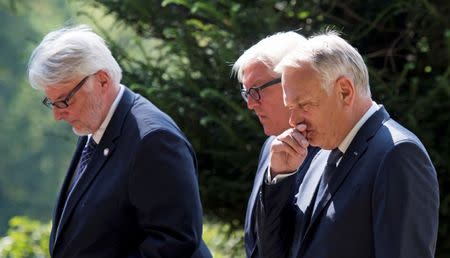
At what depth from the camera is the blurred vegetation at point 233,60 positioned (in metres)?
5.60

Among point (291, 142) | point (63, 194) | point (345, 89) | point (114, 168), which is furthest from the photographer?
point (63, 194)

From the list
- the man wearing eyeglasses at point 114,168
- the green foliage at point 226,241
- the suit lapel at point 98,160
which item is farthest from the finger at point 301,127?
the green foliage at point 226,241

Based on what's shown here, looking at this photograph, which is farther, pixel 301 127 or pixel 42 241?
pixel 42 241

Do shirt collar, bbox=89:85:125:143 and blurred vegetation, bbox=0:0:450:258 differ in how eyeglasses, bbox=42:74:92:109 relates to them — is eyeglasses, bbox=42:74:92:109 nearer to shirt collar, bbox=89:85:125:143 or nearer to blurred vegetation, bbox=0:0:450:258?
shirt collar, bbox=89:85:125:143

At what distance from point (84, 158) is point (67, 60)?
49cm

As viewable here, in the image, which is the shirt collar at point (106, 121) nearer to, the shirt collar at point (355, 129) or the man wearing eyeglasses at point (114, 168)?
the man wearing eyeglasses at point (114, 168)

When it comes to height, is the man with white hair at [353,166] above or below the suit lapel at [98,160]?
above

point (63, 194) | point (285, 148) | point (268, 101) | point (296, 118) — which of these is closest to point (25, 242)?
point (63, 194)

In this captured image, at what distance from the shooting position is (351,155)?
10.6 feet

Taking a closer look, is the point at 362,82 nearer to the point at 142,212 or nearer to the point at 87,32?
the point at 142,212

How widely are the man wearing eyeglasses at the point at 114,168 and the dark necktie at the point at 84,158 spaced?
2 cm

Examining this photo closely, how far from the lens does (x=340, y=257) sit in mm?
Result: 3121

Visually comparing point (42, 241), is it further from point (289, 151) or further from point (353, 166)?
point (353, 166)

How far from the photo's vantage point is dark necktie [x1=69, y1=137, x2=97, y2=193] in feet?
13.4
